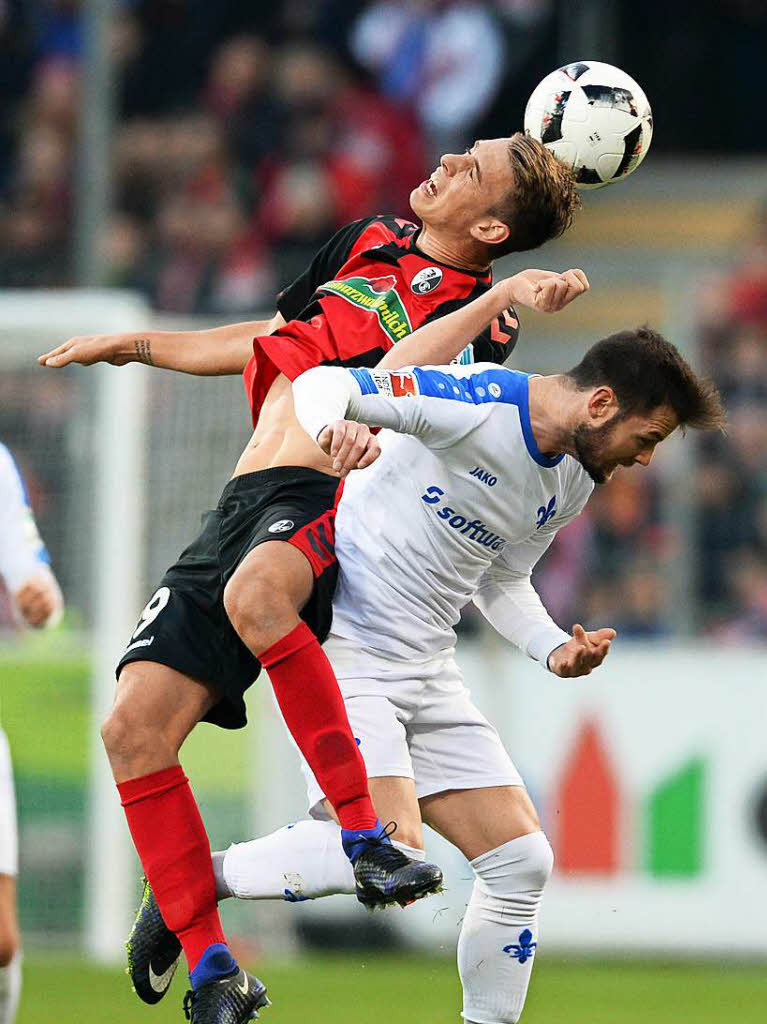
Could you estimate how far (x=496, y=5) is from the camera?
1420cm

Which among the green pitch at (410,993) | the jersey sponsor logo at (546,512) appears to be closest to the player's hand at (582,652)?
the jersey sponsor logo at (546,512)

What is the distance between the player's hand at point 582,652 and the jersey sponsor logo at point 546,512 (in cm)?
28

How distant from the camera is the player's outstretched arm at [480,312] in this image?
16.4 feet

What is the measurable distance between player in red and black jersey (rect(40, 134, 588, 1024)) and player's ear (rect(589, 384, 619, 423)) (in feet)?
1.10

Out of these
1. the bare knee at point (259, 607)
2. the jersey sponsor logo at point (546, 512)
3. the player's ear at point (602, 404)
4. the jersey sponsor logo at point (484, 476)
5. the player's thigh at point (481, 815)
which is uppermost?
the player's ear at point (602, 404)

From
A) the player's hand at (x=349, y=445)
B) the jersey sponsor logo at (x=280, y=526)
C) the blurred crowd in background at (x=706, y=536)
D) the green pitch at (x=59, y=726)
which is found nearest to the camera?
the player's hand at (x=349, y=445)

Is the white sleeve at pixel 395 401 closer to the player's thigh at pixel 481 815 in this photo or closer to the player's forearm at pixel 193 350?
the player's forearm at pixel 193 350

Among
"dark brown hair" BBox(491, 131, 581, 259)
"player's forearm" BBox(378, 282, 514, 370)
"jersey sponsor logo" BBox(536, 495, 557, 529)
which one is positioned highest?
"dark brown hair" BBox(491, 131, 581, 259)

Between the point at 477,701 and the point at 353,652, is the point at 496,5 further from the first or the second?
the point at 353,652

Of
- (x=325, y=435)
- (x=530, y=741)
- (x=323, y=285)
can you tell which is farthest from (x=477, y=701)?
(x=325, y=435)

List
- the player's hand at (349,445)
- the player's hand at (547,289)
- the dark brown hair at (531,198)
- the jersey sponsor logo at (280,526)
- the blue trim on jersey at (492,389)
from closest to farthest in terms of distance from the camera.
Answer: the player's hand at (349,445) → the player's hand at (547,289) → the blue trim on jersey at (492,389) → the jersey sponsor logo at (280,526) → the dark brown hair at (531,198)

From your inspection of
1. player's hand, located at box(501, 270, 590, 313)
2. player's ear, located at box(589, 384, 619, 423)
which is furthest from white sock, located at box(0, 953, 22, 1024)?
player's hand, located at box(501, 270, 590, 313)

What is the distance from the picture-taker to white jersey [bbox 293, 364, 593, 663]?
5.10 meters

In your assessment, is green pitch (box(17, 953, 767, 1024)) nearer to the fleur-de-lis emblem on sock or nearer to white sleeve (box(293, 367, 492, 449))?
the fleur-de-lis emblem on sock
